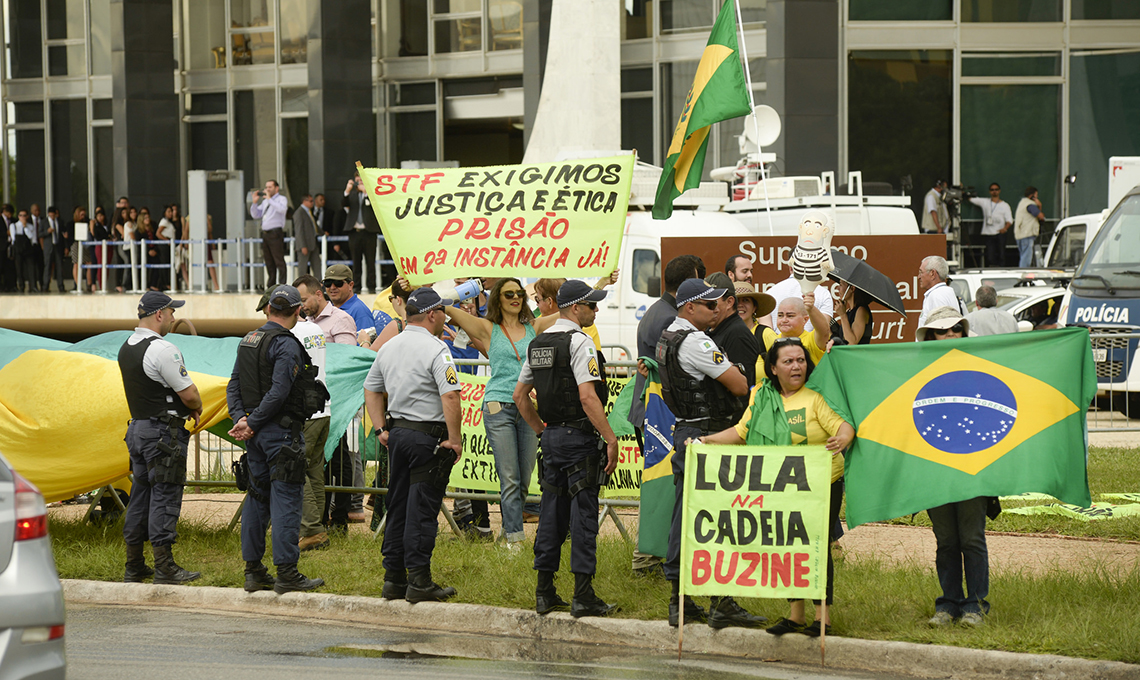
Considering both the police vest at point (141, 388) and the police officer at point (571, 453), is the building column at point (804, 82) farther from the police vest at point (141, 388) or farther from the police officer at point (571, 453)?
the police officer at point (571, 453)

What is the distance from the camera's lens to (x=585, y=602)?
7828mm

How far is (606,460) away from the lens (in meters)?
8.01

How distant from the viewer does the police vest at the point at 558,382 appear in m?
7.90

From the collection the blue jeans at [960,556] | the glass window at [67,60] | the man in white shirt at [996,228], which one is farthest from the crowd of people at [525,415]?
the glass window at [67,60]

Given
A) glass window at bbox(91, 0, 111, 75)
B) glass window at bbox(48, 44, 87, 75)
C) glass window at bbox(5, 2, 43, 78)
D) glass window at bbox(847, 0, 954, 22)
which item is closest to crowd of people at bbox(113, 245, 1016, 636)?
glass window at bbox(847, 0, 954, 22)

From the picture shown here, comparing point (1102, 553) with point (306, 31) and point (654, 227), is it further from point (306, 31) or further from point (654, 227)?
point (306, 31)

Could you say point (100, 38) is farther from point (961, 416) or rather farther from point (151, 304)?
point (961, 416)

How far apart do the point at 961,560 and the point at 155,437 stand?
5.28 meters

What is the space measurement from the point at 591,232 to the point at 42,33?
32.7 metres

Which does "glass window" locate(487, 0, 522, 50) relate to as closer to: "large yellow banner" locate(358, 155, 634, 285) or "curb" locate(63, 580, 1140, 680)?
"large yellow banner" locate(358, 155, 634, 285)

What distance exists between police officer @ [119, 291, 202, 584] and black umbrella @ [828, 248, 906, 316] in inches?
177

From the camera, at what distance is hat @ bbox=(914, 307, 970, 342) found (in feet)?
24.7

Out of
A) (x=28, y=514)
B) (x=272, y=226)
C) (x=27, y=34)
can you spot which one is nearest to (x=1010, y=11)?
(x=272, y=226)

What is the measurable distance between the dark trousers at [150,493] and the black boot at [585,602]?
9.75ft
